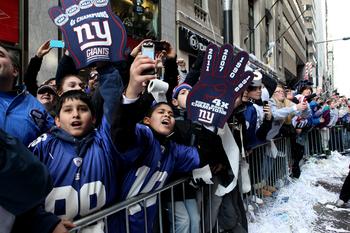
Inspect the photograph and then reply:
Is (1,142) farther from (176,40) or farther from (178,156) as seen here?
(176,40)

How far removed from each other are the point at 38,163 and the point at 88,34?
1058 mm

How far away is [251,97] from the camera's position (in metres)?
4.28

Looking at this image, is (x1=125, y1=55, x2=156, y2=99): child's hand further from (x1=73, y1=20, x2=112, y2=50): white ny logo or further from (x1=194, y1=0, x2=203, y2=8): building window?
(x1=194, y1=0, x2=203, y2=8): building window

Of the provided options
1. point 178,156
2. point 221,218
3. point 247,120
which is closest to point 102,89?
point 178,156

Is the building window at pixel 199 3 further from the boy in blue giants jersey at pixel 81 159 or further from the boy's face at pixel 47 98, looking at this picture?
the boy in blue giants jersey at pixel 81 159

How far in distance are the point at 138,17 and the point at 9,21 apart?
3.96m

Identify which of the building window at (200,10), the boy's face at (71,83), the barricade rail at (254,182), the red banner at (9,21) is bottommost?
the barricade rail at (254,182)

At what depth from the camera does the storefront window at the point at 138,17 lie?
8773 mm

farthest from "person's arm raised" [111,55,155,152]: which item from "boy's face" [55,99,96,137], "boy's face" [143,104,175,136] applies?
"boy's face" [143,104,175,136]

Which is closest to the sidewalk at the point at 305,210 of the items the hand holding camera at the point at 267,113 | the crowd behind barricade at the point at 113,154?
the crowd behind barricade at the point at 113,154

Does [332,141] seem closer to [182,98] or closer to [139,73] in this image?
[182,98]

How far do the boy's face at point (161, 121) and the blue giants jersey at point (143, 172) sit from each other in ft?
0.47

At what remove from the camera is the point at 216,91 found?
9.62 feet

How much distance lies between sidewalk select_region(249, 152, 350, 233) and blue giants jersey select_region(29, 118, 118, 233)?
2547mm
